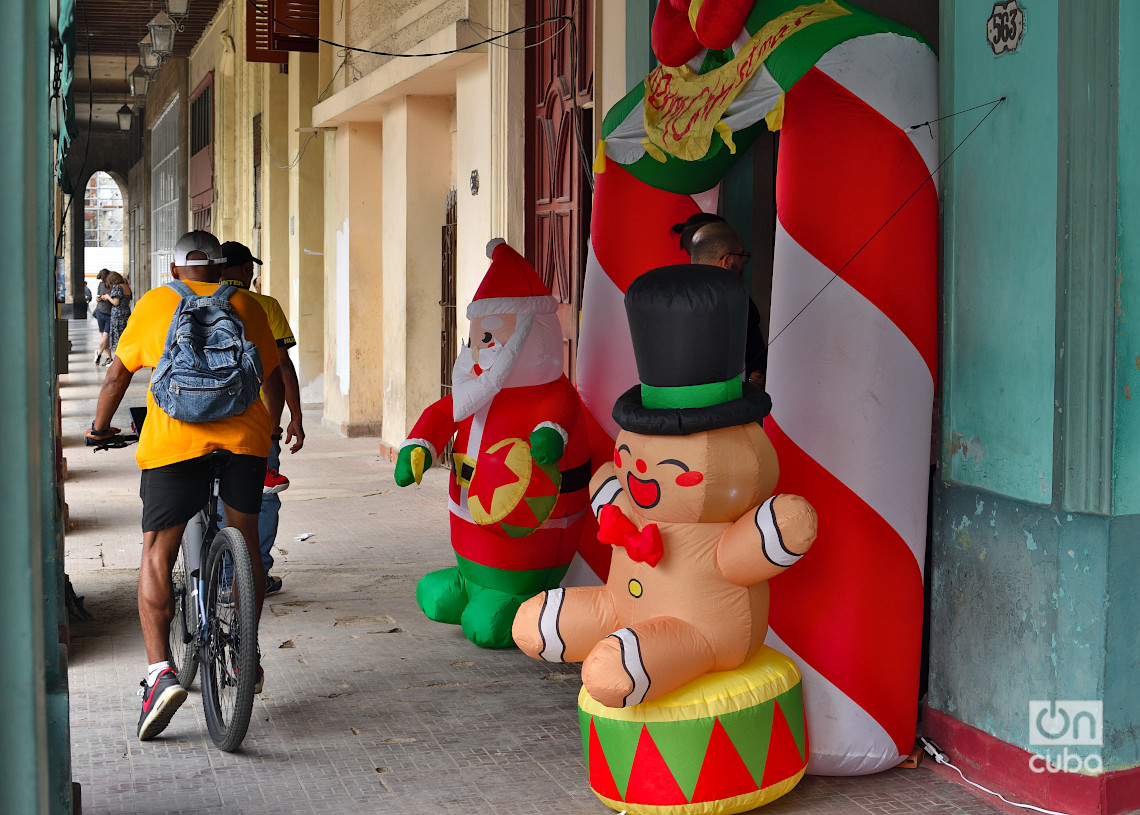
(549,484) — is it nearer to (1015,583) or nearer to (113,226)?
(1015,583)

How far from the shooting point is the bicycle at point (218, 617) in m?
3.62

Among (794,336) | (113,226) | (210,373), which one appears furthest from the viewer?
(113,226)

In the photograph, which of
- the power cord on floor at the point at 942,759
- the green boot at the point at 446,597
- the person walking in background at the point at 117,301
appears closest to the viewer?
the power cord on floor at the point at 942,759

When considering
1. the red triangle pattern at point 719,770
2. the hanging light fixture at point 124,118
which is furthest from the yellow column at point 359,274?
the hanging light fixture at point 124,118

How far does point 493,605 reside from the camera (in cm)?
480

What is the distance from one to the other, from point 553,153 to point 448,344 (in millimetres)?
2813

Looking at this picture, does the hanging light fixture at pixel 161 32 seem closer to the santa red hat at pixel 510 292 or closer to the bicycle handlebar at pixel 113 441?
the santa red hat at pixel 510 292

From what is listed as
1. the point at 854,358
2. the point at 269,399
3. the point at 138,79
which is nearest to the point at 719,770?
the point at 854,358

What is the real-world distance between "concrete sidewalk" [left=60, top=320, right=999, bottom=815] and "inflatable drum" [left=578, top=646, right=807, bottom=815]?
167 mm

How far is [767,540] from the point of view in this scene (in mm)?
3057

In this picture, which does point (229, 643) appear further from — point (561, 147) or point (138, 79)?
point (138, 79)

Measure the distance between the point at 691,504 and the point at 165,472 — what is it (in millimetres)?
1815

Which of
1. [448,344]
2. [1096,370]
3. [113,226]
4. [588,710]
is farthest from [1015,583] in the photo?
[113,226]

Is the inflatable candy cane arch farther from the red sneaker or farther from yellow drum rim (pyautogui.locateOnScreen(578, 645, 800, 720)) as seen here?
the red sneaker
